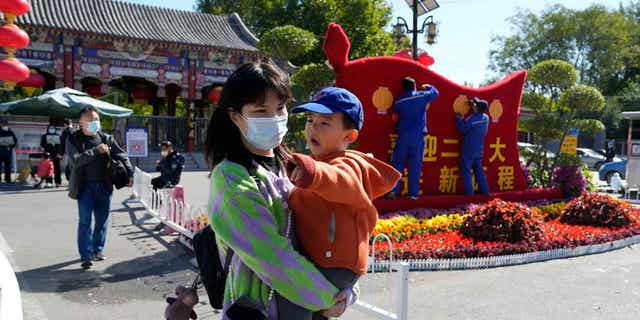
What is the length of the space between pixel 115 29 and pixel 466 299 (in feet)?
58.9

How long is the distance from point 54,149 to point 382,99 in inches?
384

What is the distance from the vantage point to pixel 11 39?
7.76 metres

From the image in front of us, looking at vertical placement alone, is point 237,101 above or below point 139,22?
below

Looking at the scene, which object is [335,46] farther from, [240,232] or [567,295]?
[240,232]

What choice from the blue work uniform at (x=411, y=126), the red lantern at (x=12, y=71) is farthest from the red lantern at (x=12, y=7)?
the blue work uniform at (x=411, y=126)

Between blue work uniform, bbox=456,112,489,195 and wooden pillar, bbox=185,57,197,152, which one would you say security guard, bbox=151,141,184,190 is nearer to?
blue work uniform, bbox=456,112,489,195

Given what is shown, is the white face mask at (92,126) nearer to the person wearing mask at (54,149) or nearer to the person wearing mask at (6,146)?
the person wearing mask at (54,149)

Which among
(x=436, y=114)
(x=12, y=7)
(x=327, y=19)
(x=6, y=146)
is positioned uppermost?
(x=327, y=19)

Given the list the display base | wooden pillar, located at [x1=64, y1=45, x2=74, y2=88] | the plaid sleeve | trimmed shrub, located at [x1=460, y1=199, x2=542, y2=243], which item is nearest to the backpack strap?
the plaid sleeve

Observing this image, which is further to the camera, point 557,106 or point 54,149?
point 54,149

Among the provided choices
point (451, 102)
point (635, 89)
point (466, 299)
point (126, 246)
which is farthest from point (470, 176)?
point (635, 89)

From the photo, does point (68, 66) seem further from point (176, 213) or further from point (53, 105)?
point (176, 213)

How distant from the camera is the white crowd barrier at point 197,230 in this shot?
11.7ft

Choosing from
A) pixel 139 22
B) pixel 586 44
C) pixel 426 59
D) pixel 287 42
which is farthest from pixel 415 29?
pixel 586 44
